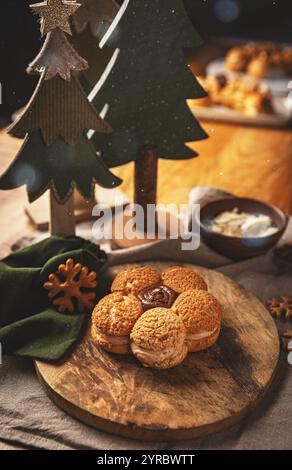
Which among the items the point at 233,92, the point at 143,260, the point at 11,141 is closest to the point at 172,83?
the point at 143,260

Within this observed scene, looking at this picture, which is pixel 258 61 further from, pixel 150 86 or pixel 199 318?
pixel 199 318

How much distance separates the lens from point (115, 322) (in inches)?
41.4

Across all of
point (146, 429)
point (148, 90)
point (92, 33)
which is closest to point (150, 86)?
point (148, 90)

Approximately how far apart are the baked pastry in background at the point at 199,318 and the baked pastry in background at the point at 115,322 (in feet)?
0.28

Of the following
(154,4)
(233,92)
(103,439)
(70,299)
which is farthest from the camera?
(233,92)

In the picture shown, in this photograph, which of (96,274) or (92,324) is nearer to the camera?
(92,324)

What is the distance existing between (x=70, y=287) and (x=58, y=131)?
34 centimetres

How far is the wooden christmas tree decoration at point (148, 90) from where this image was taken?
1.33m

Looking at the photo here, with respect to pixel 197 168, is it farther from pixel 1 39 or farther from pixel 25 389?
pixel 25 389

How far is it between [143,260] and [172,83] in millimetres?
441

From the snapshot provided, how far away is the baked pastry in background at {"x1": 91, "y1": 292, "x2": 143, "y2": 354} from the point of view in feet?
3.45

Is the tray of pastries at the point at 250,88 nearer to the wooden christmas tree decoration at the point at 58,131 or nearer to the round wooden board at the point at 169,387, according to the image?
the wooden christmas tree decoration at the point at 58,131

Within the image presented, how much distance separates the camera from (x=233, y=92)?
2.62m

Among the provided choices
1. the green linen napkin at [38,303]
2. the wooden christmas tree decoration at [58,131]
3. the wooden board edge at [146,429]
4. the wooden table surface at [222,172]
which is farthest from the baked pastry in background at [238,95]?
the wooden board edge at [146,429]
